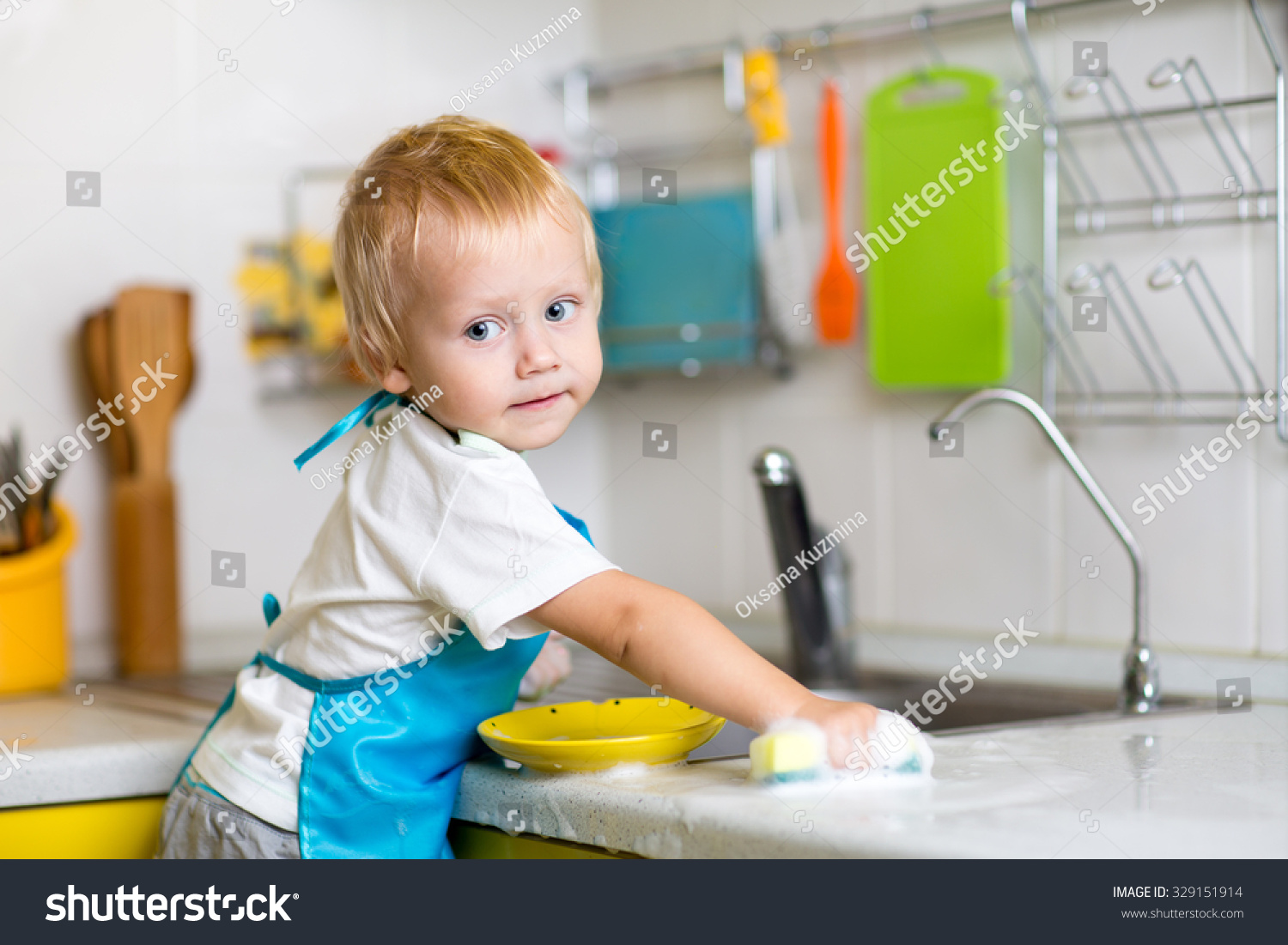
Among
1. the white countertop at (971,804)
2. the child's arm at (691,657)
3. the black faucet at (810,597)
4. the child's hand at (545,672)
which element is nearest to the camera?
the white countertop at (971,804)

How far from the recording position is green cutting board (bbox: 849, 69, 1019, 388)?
47.7 inches

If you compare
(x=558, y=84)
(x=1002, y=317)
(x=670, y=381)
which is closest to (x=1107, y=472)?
(x=1002, y=317)

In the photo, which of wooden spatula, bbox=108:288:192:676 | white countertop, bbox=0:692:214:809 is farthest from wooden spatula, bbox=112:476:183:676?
white countertop, bbox=0:692:214:809

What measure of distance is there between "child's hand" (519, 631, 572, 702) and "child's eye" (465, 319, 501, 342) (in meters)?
0.26

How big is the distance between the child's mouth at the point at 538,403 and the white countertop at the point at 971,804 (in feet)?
0.69

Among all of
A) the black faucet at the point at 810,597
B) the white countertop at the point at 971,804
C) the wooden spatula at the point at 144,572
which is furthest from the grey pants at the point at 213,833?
the black faucet at the point at 810,597

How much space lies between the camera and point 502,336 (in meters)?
0.75

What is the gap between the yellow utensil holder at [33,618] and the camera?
111 centimetres

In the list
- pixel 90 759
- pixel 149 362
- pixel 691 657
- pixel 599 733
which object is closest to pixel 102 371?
pixel 149 362

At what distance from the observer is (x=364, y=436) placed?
0.82 m

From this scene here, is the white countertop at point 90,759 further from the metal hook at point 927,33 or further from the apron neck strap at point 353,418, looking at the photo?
the metal hook at point 927,33

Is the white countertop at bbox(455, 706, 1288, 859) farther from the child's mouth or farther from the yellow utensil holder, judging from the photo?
the yellow utensil holder

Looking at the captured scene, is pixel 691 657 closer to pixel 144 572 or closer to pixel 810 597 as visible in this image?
pixel 810 597

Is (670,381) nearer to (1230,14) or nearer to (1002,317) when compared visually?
(1002,317)
